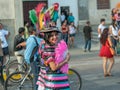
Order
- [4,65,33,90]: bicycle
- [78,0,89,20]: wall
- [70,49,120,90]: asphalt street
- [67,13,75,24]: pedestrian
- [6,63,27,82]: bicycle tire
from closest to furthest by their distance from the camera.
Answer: [4,65,33,90]: bicycle < [70,49,120,90]: asphalt street < [6,63,27,82]: bicycle tire < [67,13,75,24]: pedestrian < [78,0,89,20]: wall

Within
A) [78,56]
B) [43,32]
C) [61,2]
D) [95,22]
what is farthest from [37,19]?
[95,22]

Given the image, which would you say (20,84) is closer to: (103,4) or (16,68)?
(16,68)

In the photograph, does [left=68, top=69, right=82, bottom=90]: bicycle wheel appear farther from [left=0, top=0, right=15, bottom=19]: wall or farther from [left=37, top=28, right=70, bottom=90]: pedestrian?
[left=0, top=0, right=15, bottom=19]: wall

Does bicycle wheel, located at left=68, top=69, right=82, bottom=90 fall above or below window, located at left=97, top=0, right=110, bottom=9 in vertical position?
below

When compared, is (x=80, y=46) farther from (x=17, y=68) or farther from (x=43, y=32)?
(x=43, y=32)

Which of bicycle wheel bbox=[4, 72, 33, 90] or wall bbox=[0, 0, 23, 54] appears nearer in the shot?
bicycle wheel bbox=[4, 72, 33, 90]

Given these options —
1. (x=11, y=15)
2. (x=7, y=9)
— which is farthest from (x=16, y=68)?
(x=7, y=9)

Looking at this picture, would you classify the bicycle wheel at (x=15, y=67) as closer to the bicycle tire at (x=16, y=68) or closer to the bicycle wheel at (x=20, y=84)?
the bicycle tire at (x=16, y=68)

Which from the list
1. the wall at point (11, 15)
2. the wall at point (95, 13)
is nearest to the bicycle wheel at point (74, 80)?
the wall at point (11, 15)

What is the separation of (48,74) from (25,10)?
19917 mm

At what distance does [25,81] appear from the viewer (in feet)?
32.0

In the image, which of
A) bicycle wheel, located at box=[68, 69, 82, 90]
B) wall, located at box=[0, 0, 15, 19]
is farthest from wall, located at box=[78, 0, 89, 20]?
bicycle wheel, located at box=[68, 69, 82, 90]

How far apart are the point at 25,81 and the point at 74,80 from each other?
1.29m

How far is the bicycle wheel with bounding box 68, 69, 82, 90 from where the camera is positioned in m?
10.1
